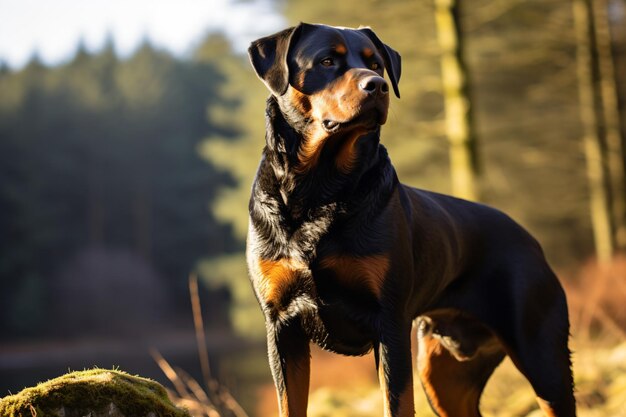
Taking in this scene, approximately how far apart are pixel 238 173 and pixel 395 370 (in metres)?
19.2

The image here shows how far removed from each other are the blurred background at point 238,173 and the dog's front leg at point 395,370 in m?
3.46

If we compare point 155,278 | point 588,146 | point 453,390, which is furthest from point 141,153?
point 453,390

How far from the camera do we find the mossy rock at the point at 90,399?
3.36 meters

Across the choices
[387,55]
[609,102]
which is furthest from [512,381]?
[609,102]

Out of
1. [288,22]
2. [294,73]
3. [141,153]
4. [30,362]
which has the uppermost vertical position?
[288,22]

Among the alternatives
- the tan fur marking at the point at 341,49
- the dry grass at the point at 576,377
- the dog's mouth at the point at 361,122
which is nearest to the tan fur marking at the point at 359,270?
the dog's mouth at the point at 361,122

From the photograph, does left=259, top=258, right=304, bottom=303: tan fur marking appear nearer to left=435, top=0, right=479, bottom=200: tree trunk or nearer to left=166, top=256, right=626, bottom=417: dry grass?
left=166, top=256, right=626, bottom=417: dry grass

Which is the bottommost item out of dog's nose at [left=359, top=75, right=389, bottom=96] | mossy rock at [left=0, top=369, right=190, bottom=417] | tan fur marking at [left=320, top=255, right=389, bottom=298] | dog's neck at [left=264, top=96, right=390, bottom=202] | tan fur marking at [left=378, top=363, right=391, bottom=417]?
tan fur marking at [left=378, top=363, right=391, bottom=417]

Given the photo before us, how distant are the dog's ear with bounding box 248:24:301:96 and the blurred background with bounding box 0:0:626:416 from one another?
3.74m

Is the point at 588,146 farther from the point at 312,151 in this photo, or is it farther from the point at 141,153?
the point at 141,153

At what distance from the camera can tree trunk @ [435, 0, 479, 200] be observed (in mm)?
10898

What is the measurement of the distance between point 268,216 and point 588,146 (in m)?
17.5

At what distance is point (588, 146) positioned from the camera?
19766 mm

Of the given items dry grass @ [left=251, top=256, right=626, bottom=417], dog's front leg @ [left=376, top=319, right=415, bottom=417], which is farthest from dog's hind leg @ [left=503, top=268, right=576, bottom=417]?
dry grass @ [left=251, top=256, right=626, bottom=417]
